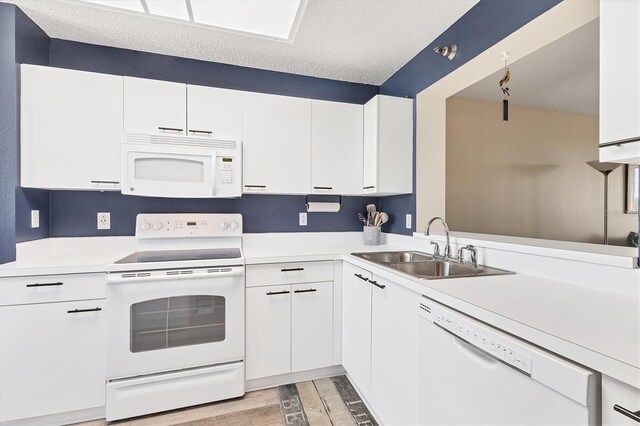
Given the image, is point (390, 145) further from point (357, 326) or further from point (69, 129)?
point (69, 129)

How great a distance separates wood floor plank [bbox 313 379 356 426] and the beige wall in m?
2.11

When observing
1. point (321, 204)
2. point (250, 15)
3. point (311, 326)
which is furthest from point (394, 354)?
point (250, 15)

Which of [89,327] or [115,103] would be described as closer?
[89,327]

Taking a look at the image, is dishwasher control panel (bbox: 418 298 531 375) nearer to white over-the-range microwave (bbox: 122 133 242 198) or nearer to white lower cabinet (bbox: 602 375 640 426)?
white lower cabinet (bbox: 602 375 640 426)

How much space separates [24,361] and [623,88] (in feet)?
9.50

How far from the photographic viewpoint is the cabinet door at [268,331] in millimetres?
1961

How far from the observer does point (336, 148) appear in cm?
247

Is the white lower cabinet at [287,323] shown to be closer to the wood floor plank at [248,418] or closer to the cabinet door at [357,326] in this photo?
the cabinet door at [357,326]

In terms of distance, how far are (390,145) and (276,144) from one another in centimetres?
90

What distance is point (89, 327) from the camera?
1.69 m

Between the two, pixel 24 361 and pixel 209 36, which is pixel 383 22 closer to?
pixel 209 36

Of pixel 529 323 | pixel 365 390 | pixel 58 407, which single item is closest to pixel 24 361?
pixel 58 407

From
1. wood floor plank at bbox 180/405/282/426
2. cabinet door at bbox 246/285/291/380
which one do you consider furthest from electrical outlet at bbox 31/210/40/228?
wood floor plank at bbox 180/405/282/426

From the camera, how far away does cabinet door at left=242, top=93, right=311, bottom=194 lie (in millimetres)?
2264
